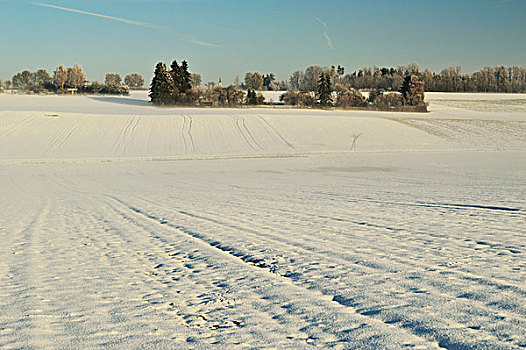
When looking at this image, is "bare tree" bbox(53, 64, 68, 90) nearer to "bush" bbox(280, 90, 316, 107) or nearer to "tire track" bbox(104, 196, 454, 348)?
"bush" bbox(280, 90, 316, 107)

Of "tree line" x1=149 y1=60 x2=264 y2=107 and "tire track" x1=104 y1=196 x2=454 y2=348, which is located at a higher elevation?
"tree line" x1=149 y1=60 x2=264 y2=107

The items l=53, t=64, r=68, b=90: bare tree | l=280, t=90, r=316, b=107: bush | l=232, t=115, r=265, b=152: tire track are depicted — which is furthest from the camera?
l=53, t=64, r=68, b=90: bare tree

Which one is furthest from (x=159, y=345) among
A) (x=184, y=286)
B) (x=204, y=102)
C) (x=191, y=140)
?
(x=204, y=102)

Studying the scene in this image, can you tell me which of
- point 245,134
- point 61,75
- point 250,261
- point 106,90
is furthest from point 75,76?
point 250,261

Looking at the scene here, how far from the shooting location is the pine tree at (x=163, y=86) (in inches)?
3716

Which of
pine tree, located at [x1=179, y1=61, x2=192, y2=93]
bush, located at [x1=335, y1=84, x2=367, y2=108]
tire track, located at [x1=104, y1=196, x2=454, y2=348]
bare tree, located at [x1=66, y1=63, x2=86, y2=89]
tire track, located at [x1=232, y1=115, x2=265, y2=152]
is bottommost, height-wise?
tire track, located at [x1=104, y1=196, x2=454, y2=348]

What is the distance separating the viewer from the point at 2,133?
50.0 metres

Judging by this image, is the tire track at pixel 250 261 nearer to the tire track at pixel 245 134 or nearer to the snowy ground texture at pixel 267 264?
the snowy ground texture at pixel 267 264

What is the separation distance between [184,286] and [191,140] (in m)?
44.1

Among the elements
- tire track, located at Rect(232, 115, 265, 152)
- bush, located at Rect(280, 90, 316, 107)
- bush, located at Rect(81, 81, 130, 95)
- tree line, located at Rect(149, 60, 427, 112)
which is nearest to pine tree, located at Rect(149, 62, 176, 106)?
tree line, located at Rect(149, 60, 427, 112)

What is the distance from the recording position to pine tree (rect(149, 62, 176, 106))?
94375 millimetres

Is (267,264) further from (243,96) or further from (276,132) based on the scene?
(243,96)

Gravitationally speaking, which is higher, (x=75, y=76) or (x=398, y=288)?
(x=75, y=76)

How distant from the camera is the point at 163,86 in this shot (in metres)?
95.0
